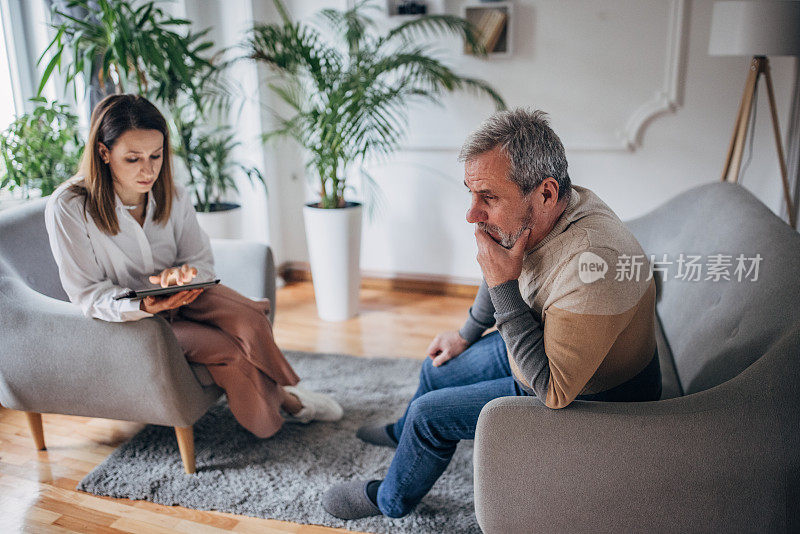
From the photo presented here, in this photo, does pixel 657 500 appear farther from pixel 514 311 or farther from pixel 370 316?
pixel 370 316

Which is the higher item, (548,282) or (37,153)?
(37,153)

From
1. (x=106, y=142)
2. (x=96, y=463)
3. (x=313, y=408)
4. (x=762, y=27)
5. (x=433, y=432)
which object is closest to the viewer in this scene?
(x=433, y=432)

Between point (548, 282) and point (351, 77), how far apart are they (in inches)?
73.3

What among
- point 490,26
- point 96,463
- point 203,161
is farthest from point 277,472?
point 490,26

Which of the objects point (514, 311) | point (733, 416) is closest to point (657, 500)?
point (733, 416)

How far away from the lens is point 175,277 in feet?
6.01

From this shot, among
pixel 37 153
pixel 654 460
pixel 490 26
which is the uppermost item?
pixel 490 26

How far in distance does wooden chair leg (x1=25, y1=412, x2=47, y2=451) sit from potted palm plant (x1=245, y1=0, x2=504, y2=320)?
1.43 metres

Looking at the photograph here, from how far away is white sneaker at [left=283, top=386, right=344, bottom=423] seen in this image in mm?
2158

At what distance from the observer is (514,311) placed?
1.24m

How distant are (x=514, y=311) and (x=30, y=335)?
1.36m

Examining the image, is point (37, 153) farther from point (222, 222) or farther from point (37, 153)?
point (222, 222)

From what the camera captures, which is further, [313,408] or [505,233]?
[313,408]

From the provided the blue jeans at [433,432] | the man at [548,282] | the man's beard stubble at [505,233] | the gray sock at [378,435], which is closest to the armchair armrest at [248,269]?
the gray sock at [378,435]
